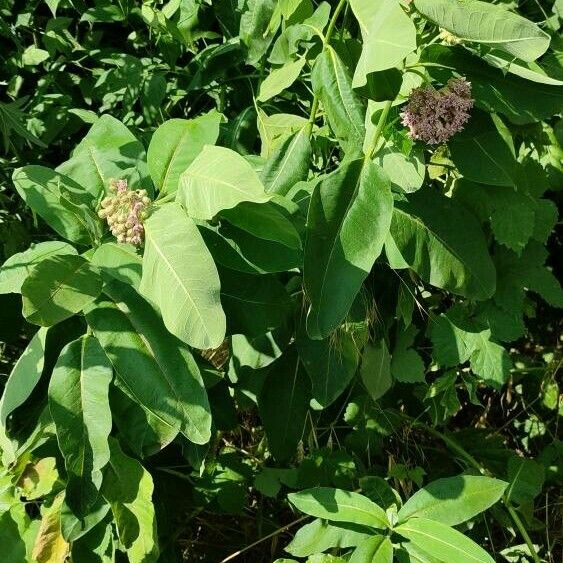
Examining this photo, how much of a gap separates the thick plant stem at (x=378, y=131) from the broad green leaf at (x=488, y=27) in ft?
0.69

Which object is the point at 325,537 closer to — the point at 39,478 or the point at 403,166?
the point at 39,478

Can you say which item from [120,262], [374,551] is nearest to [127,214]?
[120,262]

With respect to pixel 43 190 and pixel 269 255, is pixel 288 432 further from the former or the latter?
pixel 43 190

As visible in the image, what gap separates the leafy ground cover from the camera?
58.1 inches

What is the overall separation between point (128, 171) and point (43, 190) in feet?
0.54

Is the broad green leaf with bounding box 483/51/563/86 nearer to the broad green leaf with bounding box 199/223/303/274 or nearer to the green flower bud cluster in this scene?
the broad green leaf with bounding box 199/223/303/274

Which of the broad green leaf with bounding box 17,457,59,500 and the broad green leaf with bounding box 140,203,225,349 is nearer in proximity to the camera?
the broad green leaf with bounding box 140,203,225,349

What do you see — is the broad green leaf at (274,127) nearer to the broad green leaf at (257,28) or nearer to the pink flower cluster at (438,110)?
the broad green leaf at (257,28)

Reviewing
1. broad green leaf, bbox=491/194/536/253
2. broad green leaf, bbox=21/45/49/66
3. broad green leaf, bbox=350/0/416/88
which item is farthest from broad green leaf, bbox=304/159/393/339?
broad green leaf, bbox=21/45/49/66

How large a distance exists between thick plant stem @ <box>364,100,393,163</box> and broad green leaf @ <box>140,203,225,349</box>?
1.14 ft

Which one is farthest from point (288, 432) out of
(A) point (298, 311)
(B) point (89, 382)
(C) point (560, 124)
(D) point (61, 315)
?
(C) point (560, 124)

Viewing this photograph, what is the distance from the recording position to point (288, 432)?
2.04 m

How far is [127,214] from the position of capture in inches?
60.4

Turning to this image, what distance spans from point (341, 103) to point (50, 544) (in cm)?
105
